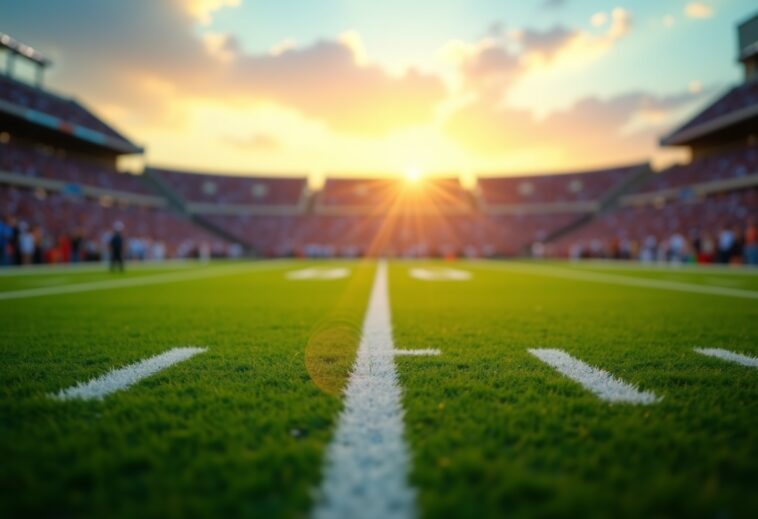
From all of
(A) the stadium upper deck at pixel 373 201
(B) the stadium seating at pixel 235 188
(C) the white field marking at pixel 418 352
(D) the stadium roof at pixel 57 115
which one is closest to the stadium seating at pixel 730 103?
(A) the stadium upper deck at pixel 373 201

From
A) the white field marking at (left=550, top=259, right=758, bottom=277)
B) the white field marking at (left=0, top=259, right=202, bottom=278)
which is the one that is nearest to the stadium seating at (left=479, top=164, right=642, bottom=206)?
the white field marking at (left=550, top=259, right=758, bottom=277)

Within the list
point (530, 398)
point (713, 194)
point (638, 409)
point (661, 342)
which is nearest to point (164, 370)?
point (530, 398)

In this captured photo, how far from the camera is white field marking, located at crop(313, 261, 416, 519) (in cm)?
112

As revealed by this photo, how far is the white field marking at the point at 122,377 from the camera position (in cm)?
198

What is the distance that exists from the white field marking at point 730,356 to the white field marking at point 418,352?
5.65 ft

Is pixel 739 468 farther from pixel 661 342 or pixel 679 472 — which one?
pixel 661 342

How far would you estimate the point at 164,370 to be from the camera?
241 cm

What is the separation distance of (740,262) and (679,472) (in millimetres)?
23886

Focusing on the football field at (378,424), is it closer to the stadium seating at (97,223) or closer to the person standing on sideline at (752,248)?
the person standing on sideline at (752,248)

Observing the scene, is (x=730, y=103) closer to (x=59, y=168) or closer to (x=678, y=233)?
(x=678, y=233)

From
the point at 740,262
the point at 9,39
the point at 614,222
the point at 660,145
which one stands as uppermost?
the point at 9,39

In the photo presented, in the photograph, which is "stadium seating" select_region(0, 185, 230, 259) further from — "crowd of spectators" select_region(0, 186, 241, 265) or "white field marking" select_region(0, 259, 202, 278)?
"white field marking" select_region(0, 259, 202, 278)

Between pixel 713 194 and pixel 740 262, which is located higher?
pixel 713 194

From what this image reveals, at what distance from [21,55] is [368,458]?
43448 millimetres
